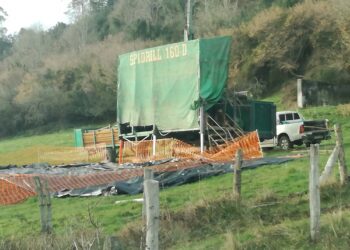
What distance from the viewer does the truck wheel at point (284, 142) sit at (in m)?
30.5

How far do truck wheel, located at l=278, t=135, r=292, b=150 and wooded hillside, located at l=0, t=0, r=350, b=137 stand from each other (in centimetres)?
1702

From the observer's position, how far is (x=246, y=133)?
28.7 m

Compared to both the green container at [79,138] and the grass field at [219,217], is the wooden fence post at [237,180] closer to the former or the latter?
the grass field at [219,217]

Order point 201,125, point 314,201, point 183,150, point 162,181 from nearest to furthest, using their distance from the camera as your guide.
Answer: point 314,201, point 162,181, point 183,150, point 201,125

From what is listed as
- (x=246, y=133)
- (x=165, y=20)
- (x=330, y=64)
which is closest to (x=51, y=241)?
(x=246, y=133)

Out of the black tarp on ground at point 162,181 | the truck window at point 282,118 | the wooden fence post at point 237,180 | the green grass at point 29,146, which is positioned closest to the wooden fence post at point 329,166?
the wooden fence post at point 237,180

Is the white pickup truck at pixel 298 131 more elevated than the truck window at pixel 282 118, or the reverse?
the truck window at pixel 282 118

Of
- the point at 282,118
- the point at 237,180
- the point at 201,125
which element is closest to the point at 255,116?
the point at 282,118

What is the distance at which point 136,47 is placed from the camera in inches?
2904

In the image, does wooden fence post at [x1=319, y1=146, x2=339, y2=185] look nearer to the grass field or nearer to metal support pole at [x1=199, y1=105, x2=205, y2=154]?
the grass field

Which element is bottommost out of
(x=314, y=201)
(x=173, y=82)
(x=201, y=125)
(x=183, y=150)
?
(x=183, y=150)

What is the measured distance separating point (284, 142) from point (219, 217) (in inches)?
742

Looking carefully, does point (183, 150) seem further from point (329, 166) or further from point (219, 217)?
point (219, 217)

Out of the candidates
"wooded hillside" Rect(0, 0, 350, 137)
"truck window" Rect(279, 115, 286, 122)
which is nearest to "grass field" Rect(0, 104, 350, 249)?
"truck window" Rect(279, 115, 286, 122)
